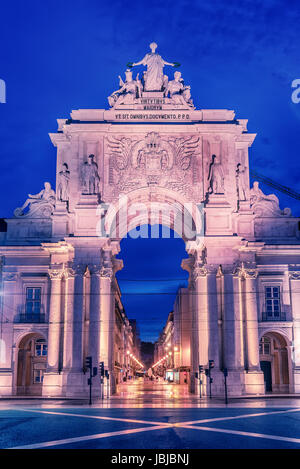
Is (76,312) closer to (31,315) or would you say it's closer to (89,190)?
(31,315)

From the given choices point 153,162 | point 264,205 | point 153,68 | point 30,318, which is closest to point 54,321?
point 30,318

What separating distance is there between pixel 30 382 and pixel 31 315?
6037 millimetres

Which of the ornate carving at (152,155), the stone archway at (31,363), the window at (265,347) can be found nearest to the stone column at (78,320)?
the stone archway at (31,363)

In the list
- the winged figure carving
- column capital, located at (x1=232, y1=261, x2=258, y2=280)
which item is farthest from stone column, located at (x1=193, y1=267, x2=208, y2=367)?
the winged figure carving

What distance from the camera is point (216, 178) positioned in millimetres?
43625

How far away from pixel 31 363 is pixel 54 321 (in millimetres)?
6335

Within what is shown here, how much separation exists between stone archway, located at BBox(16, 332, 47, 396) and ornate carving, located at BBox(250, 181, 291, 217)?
19879 millimetres

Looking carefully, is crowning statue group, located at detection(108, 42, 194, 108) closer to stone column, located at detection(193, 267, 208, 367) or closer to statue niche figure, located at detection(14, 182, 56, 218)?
statue niche figure, located at detection(14, 182, 56, 218)

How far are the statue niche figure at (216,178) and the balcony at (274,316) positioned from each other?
10.2m

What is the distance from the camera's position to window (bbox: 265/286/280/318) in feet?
144

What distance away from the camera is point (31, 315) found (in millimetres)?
43781

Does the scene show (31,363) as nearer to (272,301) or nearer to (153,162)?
(153,162)
